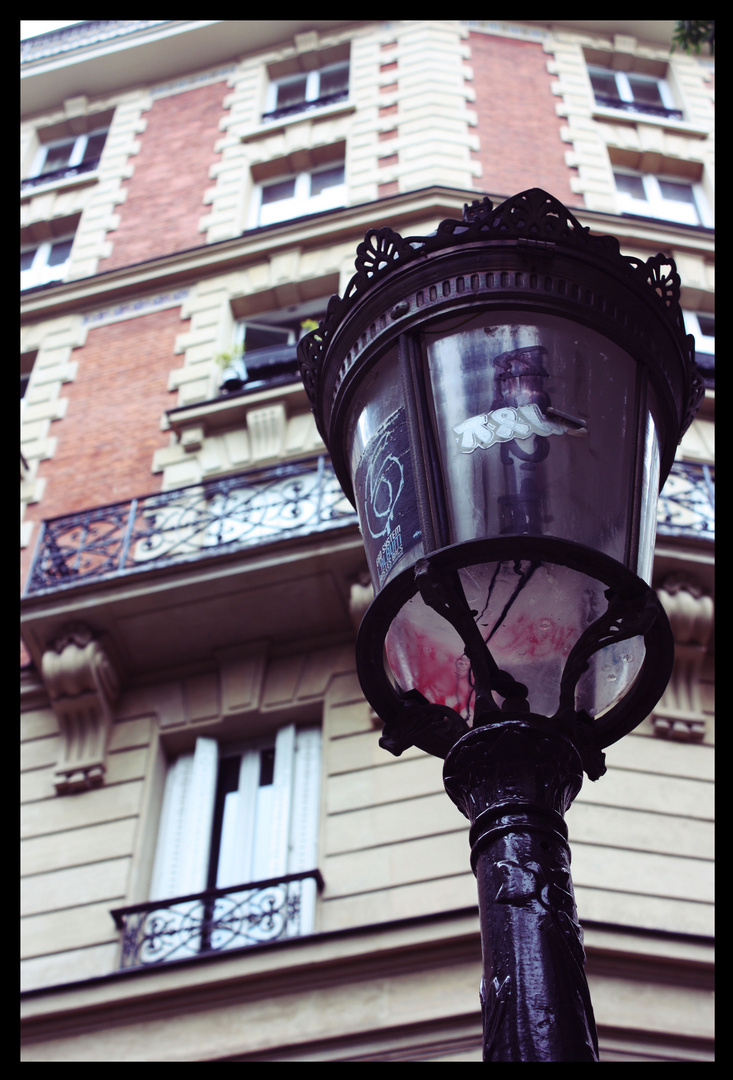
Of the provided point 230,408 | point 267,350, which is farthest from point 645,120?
point 230,408

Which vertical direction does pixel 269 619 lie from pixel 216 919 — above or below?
above

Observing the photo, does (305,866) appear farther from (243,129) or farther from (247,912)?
(243,129)

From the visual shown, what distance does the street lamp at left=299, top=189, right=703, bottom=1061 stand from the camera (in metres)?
2.23

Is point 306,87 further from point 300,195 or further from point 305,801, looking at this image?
point 305,801

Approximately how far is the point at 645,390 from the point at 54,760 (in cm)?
737

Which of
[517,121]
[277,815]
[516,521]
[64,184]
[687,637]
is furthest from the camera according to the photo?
[64,184]

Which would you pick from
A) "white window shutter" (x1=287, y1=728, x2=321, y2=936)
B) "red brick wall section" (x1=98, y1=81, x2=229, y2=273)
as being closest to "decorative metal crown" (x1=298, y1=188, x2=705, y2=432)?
"white window shutter" (x1=287, y1=728, x2=321, y2=936)

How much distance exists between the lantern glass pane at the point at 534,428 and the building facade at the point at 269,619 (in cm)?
473

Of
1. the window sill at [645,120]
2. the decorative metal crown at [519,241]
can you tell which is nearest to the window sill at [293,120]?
the window sill at [645,120]

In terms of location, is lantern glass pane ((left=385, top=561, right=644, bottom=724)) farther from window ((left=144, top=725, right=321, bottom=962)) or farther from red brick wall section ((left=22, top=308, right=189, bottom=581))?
red brick wall section ((left=22, top=308, right=189, bottom=581))

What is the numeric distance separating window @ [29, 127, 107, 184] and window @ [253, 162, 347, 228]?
3.41 m

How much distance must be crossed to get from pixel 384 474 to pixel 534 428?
0.41 meters

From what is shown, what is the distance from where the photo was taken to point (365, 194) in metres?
14.0

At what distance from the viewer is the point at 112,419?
12141 millimetres
